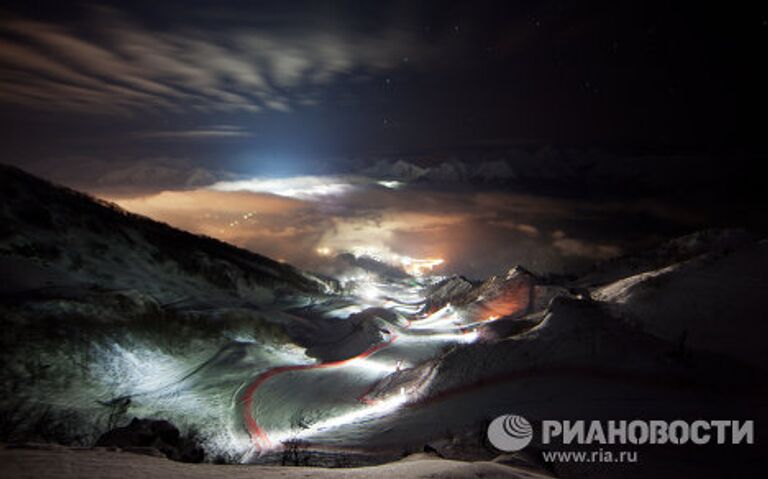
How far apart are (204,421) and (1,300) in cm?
2453

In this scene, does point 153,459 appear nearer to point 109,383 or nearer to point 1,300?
point 109,383

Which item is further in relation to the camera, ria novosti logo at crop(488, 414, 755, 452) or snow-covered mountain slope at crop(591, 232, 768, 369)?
snow-covered mountain slope at crop(591, 232, 768, 369)

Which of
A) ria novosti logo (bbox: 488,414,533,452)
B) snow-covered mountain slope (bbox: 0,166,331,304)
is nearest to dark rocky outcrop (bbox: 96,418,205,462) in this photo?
ria novosti logo (bbox: 488,414,533,452)

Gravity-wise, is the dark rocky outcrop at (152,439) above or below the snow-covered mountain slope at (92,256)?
below

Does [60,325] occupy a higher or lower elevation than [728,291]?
lower

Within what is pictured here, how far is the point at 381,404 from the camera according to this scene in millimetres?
24094

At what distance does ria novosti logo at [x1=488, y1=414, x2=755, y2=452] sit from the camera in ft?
44.5

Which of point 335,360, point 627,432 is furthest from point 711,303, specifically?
point 335,360

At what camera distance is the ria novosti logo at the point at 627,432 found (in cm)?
1357

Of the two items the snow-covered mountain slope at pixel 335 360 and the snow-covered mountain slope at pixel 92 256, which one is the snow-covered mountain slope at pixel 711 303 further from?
the snow-covered mountain slope at pixel 92 256

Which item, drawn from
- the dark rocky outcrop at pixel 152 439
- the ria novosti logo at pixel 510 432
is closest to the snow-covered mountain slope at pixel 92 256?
the dark rocky outcrop at pixel 152 439

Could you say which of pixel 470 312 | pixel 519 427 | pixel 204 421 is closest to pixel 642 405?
pixel 519 427

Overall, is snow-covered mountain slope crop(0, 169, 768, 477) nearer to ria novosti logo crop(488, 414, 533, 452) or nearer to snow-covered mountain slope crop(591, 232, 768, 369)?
snow-covered mountain slope crop(591, 232, 768, 369)

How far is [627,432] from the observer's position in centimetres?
1439
